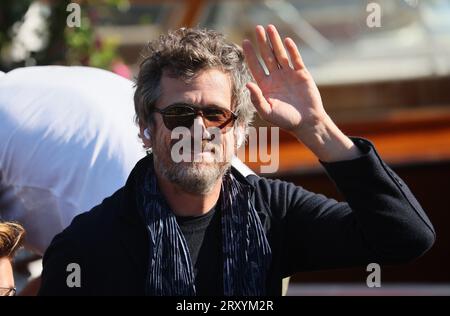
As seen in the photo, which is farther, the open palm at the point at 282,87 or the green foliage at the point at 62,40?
the green foliage at the point at 62,40

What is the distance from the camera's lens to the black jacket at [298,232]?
2266 mm

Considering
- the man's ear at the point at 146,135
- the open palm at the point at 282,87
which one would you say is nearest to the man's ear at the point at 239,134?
the open palm at the point at 282,87

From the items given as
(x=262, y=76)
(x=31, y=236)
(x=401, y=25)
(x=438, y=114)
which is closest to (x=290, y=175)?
(x=438, y=114)

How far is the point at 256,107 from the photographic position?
7.70ft

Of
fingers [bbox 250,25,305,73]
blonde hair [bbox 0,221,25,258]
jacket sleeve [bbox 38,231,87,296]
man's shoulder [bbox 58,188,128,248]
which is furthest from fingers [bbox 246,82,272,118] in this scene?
blonde hair [bbox 0,221,25,258]

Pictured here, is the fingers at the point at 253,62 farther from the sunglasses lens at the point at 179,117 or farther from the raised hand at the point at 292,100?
the sunglasses lens at the point at 179,117

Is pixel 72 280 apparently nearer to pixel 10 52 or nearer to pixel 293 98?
pixel 293 98

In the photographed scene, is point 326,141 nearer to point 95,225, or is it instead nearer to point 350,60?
point 95,225

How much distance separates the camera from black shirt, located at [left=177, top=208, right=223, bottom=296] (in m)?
2.36

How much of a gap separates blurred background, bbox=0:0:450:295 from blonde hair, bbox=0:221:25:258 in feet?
6.51

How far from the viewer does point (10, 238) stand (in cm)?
249

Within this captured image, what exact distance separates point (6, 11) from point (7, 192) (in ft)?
5.27
